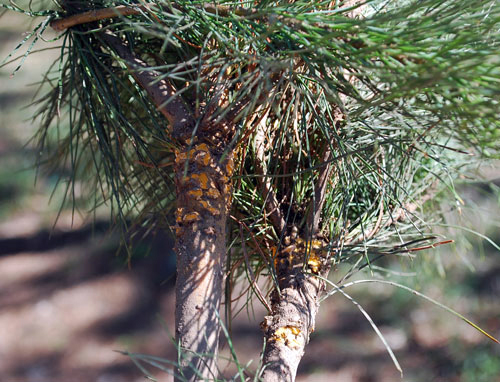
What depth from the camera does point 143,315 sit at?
4.33 feet

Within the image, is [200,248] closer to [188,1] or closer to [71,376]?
[188,1]

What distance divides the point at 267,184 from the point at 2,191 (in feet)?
4.24

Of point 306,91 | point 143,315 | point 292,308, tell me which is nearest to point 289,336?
point 292,308

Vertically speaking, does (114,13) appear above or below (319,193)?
above

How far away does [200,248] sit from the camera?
31cm

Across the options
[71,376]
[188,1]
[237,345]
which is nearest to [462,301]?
[237,345]

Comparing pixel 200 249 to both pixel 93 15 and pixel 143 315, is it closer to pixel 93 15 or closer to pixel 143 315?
pixel 93 15

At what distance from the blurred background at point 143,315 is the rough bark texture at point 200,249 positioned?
0.85 meters

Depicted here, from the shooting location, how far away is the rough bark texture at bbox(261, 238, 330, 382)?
0.33 metres

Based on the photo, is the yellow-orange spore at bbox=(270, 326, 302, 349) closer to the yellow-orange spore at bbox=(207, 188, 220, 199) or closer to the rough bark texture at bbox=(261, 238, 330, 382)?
the rough bark texture at bbox=(261, 238, 330, 382)

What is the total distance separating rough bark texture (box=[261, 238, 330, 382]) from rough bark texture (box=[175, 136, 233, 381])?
5 cm

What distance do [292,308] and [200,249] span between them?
0.08 m

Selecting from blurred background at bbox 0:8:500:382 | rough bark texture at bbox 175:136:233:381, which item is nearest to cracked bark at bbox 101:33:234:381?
rough bark texture at bbox 175:136:233:381

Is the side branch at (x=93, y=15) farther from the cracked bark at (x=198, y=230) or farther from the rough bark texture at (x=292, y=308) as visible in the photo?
the rough bark texture at (x=292, y=308)
